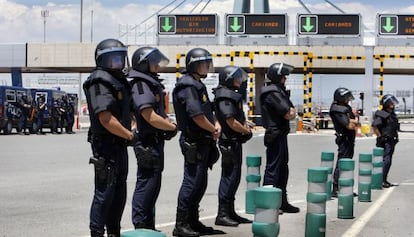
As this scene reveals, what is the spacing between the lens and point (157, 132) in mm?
6434

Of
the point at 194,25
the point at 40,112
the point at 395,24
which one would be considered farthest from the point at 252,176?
the point at 395,24

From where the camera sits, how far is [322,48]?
4534cm

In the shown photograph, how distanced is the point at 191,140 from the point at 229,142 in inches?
37.7

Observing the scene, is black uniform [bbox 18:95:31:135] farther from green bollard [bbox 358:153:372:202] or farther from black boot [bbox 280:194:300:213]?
black boot [bbox 280:194:300:213]

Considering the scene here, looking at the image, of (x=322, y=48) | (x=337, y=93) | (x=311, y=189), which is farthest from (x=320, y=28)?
(x=311, y=189)

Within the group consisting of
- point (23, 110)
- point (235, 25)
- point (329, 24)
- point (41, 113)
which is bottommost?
point (41, 113)

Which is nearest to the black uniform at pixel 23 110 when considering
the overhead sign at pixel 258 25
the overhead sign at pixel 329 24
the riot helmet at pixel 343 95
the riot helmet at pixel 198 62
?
the overhead sign at pixel 258 25

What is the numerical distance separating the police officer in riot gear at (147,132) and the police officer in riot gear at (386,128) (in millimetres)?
6736

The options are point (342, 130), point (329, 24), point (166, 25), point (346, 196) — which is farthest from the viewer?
point (329, 24)

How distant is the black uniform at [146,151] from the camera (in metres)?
6.35

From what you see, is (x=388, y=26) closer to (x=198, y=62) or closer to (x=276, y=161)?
(x=276, y=161)

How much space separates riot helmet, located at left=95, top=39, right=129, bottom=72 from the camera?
19.1ft

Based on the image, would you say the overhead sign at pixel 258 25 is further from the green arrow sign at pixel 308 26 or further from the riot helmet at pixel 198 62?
the riot helmet at pixel 198 62

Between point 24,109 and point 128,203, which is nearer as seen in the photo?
point 128,203
